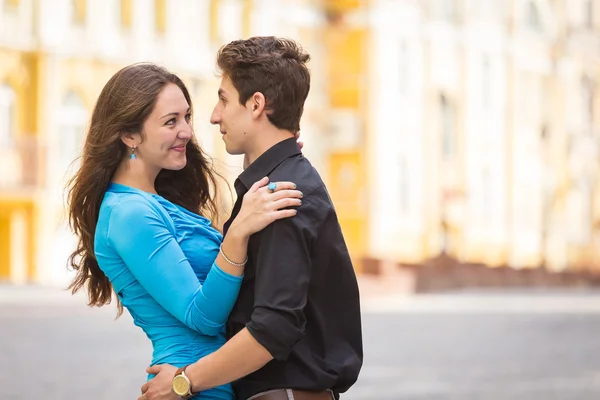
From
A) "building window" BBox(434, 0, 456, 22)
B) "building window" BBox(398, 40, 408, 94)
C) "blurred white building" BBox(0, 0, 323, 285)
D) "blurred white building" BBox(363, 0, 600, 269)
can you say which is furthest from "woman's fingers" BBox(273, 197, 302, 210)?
"building window" BBox(434, 0, 456, 22)

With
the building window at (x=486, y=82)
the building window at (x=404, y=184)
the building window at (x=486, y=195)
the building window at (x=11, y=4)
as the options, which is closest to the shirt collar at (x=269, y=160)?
the building window at (x=11, y=4)

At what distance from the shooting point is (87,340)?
65.8 feet

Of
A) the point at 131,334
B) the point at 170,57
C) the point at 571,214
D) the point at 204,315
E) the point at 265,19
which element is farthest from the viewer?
the point at 571,214

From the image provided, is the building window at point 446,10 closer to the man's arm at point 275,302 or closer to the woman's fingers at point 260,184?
the woman's fingers at point 260,184

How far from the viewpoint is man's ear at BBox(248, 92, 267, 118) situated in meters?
3.38

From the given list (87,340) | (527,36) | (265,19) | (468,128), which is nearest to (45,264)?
(265,19)

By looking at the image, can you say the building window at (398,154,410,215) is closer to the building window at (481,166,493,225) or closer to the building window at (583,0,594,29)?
the building window at (481,166,493,225)

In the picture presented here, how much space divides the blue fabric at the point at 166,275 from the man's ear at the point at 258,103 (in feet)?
1.38

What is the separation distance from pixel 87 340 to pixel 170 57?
20.7 meters

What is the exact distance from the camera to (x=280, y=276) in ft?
10.5

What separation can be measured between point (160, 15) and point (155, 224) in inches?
1457

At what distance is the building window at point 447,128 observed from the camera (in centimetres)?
5084

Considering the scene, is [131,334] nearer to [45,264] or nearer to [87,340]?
[87,340]

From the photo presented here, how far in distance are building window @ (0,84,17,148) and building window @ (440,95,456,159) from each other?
66.6ft
